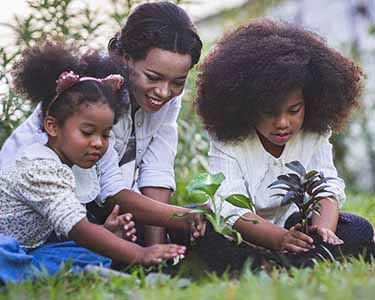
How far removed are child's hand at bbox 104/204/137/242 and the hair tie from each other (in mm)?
510

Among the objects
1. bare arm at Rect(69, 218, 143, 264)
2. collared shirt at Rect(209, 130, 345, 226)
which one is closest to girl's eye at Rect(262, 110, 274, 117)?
collared shirt at Rect(209, 130, 345, 226)

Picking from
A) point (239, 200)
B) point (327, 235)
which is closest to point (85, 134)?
point (239, 200)

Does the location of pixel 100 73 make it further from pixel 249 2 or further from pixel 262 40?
pixel 249 2

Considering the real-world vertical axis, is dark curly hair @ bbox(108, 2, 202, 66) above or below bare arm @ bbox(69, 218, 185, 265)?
above

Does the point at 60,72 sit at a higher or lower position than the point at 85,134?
higher

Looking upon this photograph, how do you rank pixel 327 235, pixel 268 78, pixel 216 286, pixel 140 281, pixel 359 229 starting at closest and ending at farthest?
pixel 216 286, pixel 140 281, pixel 327 235, pixel 268 78, pixel 359 229

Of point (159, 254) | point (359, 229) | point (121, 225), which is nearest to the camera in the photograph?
point (159, 254)

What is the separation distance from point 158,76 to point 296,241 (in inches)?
36.0

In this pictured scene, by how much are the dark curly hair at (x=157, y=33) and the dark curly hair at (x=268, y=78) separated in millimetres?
161

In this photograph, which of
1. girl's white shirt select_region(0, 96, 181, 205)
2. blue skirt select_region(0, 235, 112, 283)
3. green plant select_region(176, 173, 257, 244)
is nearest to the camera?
blue skirt select_region(0, 235, 112, 283)

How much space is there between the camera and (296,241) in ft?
11.5

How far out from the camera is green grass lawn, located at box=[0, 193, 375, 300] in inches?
98.8

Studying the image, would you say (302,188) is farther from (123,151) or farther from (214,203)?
(123,151)

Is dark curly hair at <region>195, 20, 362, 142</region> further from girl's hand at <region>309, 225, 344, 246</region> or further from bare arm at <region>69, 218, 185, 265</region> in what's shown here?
bare arm at <region>69, 218, 185, 265</region>
